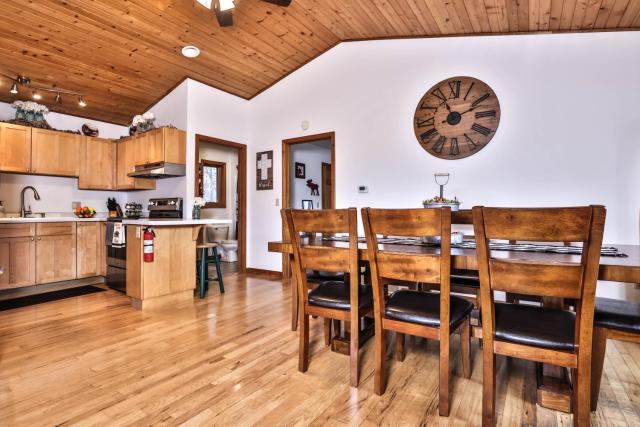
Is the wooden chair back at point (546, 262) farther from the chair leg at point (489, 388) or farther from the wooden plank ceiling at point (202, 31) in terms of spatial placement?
the wooden plank ceiling at point (202, 31)

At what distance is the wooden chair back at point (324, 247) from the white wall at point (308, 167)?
145 inches

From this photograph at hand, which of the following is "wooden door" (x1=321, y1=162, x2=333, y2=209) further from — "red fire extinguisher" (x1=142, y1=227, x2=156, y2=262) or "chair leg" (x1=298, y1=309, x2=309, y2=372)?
"chair leg" (x1=298, y1=309, x2=309, y2=372)

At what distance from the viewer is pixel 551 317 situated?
59.4 inches

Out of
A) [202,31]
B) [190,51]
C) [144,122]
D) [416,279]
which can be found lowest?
[416,279]

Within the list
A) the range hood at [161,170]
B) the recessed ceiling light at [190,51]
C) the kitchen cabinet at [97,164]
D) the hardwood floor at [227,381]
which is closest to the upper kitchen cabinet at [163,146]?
the range hood at [161,170]

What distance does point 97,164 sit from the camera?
4738mm

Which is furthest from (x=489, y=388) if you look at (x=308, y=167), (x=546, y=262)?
(x=308, y=167)

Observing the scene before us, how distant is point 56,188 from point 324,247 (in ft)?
15.4

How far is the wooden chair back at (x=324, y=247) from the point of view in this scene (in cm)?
171

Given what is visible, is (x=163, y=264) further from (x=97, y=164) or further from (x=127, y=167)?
(x=97, y=164)

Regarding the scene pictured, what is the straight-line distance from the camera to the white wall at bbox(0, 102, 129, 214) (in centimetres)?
425

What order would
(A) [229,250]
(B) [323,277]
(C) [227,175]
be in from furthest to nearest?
(C) [227,175]
(A) [229,250]
(B) [323,277]

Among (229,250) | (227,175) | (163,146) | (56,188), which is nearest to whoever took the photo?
(163,146)

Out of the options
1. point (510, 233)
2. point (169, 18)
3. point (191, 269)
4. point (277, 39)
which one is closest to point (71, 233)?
point (191, 269)
